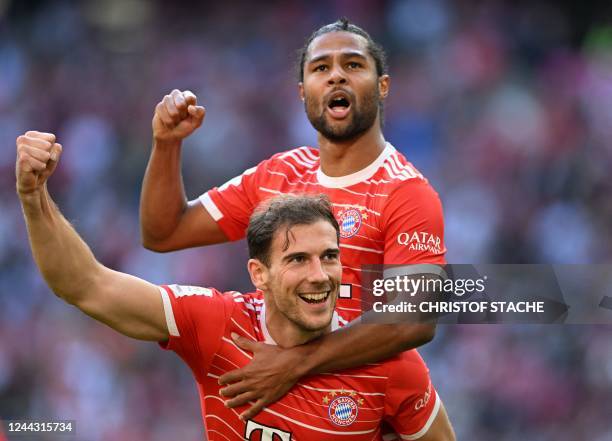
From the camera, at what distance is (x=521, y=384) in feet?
25.7

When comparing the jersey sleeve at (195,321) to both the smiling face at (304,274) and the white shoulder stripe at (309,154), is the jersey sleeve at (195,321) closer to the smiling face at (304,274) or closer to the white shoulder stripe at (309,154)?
the smiling face at (304,274)

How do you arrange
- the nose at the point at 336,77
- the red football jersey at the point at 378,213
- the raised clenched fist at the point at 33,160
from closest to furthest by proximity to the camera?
the raised clenched fist at the point at 33,160 → the red football jersey at the point at 378,213 → the nose at the point at 336,77

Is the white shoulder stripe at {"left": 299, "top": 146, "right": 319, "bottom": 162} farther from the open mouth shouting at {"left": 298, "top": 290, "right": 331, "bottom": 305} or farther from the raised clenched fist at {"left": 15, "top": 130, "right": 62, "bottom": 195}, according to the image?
the raised clenched fist at {"left": 15, "top": 130, "right": 62, "bottom": 195}

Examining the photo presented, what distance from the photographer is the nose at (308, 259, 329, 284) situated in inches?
150

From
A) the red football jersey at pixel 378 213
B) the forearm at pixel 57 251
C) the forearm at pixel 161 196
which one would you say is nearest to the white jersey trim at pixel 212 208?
the forearm at pixel 161 196

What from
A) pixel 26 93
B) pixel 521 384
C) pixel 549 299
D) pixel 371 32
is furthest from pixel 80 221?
pixel 549 299

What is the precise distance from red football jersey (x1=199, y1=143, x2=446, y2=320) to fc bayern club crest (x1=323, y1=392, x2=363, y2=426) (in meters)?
0.44

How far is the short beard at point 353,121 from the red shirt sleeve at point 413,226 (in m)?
0.37

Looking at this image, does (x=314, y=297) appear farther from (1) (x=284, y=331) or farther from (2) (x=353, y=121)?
(2) (x=353, y=121)

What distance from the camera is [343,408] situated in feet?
13.1

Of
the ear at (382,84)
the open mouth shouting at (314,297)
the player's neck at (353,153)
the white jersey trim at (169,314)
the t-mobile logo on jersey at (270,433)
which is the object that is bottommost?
the t-mobile logo on jersey at (270,433)

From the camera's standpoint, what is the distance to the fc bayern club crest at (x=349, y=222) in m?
4.39

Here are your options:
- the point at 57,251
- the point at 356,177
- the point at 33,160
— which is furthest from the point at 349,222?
the point at 33,160

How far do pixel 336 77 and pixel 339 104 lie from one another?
0.13 metres
